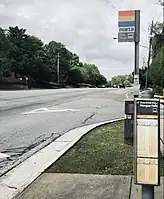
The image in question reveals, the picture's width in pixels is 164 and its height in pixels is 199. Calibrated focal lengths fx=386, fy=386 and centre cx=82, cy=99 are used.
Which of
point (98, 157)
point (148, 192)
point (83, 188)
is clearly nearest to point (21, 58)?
point (98, 157)

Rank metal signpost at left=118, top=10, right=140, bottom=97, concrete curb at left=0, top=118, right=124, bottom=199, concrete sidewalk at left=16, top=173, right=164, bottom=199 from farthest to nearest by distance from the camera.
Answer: metal signpost at left=118, top=10, right=140, bottom=97 → concrete curb at left=0, top=118, right=124, bottom=199 → concrete sidewalk at left=16, top=173, right=164, bottom=199

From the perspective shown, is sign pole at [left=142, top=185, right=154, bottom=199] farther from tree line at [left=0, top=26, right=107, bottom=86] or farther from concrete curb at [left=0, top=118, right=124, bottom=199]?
tree line at [left=0, top=26, right=107, bottom=86]

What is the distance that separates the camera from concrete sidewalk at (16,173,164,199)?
5070mm

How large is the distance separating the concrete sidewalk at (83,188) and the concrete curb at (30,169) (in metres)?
0.20

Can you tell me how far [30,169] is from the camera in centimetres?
674

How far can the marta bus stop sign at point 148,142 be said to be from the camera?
3689mm

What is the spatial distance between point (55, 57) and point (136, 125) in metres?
114

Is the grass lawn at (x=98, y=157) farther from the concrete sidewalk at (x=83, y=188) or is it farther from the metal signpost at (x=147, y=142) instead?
the metal signpost at (x=147, y=142)

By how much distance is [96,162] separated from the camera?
22.9 feet

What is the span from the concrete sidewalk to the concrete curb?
0.64ft

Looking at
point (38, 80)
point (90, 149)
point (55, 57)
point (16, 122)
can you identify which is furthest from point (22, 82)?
point (90, 149)

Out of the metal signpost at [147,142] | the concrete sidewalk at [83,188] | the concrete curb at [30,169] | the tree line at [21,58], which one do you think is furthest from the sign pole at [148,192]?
the tree line at [21,58]

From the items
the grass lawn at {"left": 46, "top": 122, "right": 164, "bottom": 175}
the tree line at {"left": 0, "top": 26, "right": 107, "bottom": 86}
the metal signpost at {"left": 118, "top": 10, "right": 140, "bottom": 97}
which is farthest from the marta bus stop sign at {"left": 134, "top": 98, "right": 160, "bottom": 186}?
the tree line at {"left": 0, "top": 26, "right": 107, "bottom": 86}

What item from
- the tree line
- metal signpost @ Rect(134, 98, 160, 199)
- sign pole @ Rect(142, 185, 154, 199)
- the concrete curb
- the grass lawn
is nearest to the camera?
metal signpost @ Rect(134, 98, 160, 199)
